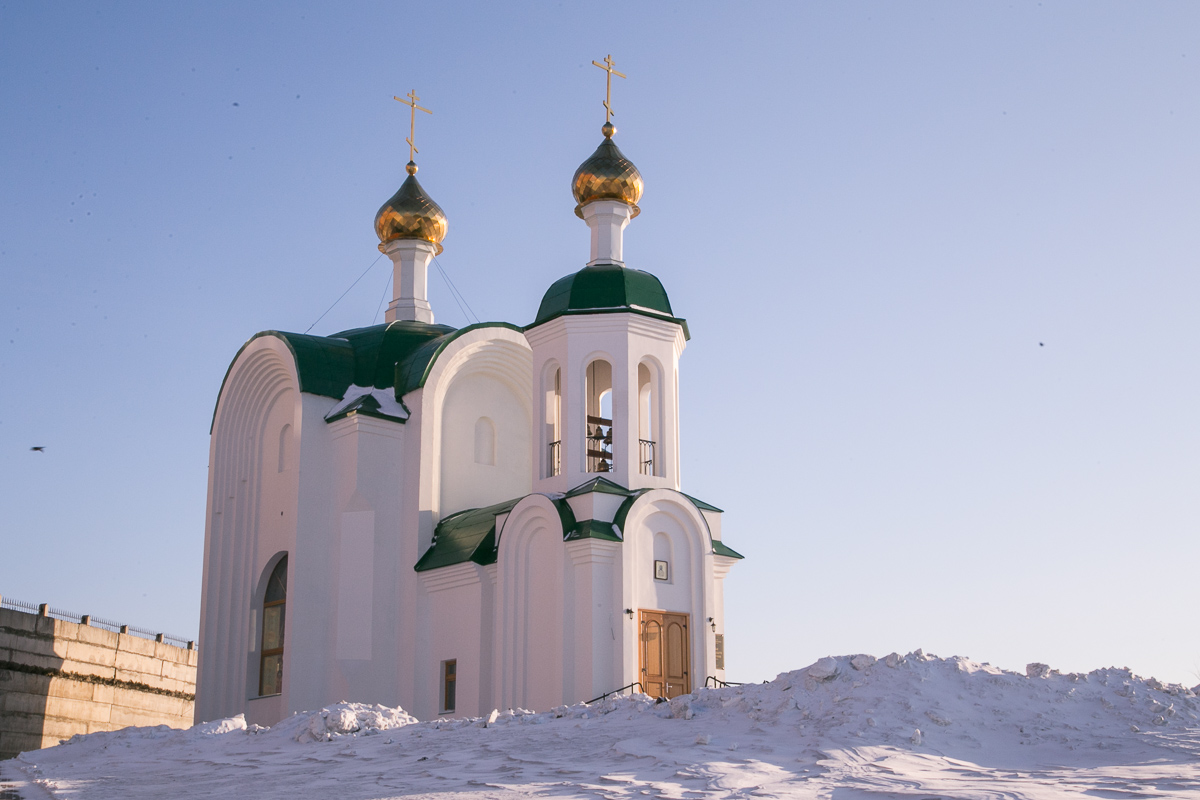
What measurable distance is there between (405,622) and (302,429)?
272 centimetres

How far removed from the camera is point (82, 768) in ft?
30.9

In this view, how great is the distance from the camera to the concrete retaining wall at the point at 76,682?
17.9 metres

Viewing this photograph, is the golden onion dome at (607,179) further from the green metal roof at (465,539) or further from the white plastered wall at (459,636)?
the white plastered wall at (459,636)

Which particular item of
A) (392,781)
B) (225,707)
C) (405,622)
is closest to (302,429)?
(405,622)

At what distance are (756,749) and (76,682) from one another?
14141mm

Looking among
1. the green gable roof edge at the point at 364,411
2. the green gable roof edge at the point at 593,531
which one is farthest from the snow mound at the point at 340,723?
the green gable roof edge at the point at 364,411

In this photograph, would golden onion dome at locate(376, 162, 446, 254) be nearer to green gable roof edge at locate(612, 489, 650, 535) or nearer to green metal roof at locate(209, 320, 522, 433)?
green metal roof at locate(209, 320, 522, 433)

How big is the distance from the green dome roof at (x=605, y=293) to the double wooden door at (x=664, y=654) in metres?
3.53

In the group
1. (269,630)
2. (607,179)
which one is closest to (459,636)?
(269,630)

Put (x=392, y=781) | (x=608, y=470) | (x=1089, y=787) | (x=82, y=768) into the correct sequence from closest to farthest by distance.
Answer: (x=1089, y=787) → (x=392, y=781) → (x=82, y=768) → (x=608, y=470)

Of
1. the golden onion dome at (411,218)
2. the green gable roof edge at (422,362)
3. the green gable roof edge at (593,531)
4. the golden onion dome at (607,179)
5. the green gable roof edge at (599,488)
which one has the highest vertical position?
the golden onion dome at (411,218)

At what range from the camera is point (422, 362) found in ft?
54.2

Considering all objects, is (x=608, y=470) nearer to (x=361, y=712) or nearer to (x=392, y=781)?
(x=361, y=712)

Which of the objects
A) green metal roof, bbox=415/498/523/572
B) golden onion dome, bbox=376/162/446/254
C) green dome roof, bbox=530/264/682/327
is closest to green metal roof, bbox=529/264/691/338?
green dome roof, bbox=530/264/682/327
